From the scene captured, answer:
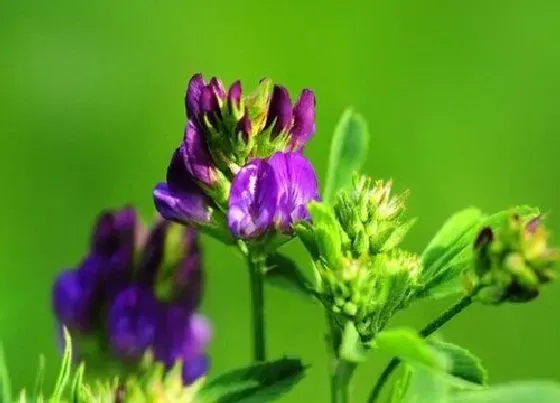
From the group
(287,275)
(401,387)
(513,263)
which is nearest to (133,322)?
(287,275)

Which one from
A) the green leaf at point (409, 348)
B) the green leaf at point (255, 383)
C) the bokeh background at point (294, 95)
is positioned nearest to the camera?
the green leaf at point (409, 348)

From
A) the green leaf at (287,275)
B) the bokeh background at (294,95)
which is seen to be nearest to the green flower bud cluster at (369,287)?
the green leaf at (287,275)

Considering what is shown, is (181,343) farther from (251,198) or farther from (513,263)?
(513,263)

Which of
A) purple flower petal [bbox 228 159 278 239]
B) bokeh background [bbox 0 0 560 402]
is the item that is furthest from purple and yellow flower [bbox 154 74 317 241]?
bokeh background [bbox 0 0 560 402]

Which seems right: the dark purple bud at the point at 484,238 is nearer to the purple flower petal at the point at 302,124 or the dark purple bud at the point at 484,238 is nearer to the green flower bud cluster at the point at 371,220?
the green flower bud cluster at the point at 371,220

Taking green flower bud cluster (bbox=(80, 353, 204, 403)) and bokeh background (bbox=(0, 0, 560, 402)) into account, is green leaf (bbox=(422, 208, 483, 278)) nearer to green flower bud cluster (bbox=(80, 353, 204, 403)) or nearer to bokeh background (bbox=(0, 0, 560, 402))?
green flower bud cluster (bbox=(80, 353, 204, 403))

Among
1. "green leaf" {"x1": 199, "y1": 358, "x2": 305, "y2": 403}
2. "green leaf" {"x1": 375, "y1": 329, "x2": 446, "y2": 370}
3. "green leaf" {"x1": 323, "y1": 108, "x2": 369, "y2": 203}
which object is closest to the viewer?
"green leaf" {"x1": 375, "y1": 329, "x2": 446, "y2": 370}
